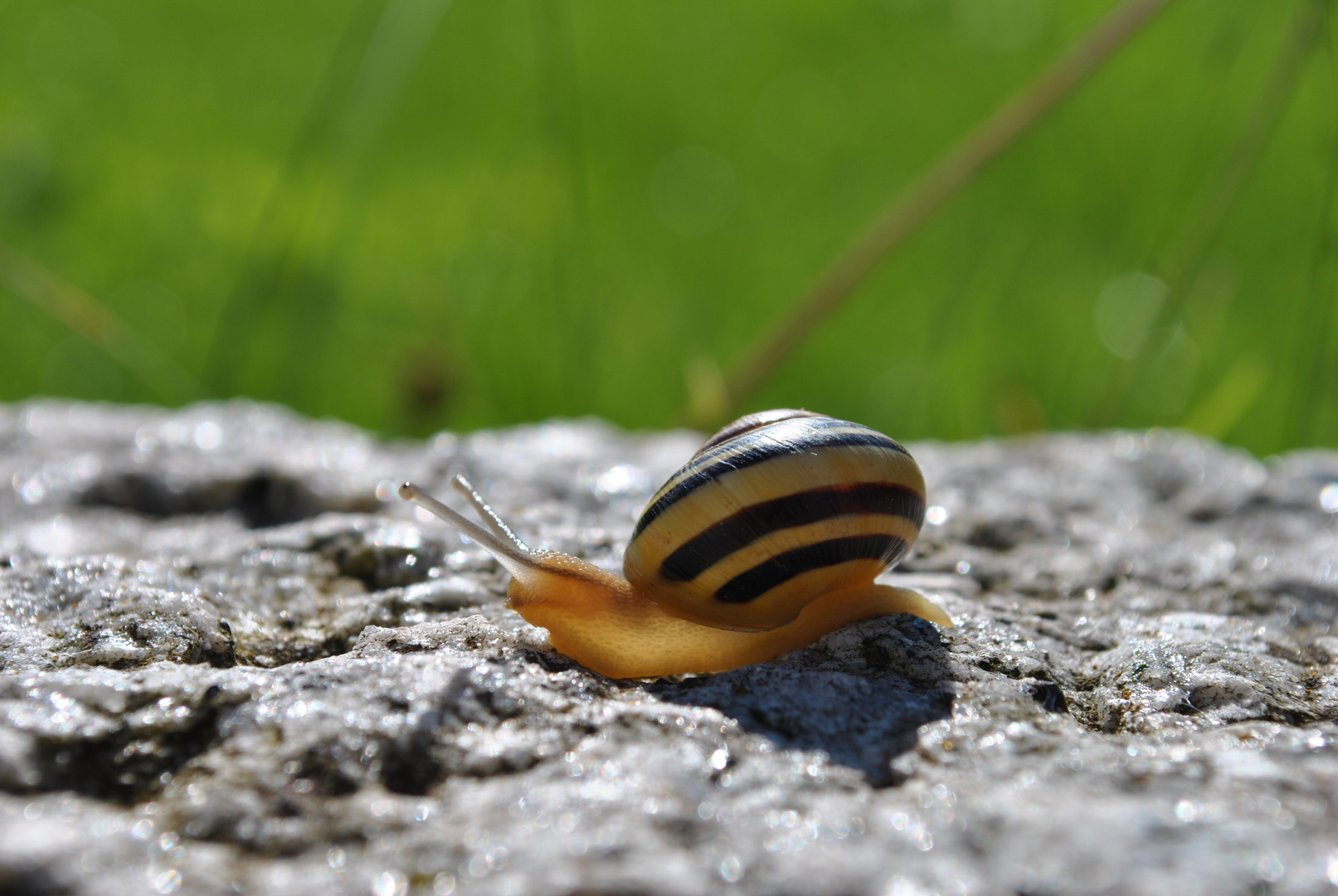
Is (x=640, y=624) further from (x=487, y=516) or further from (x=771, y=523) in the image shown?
(x=487, y=516)

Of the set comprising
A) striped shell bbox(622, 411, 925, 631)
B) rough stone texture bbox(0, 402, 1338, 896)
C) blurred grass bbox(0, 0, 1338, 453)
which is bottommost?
rough stone texture bbox(0, 402, 1338, 896)

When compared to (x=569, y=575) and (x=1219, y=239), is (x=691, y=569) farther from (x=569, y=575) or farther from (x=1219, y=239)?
(x=1219, y=239)

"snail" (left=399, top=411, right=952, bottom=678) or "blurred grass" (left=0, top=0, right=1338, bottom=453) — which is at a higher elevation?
"blurred grass" (left=0, top=0, right=1338, bottom=453)

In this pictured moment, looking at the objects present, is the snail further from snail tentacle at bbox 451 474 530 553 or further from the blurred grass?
the blurred grass

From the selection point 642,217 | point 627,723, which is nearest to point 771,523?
point 627,723

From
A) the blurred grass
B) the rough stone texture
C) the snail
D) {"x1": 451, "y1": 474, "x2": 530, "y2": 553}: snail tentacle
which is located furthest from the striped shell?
the blurred grass

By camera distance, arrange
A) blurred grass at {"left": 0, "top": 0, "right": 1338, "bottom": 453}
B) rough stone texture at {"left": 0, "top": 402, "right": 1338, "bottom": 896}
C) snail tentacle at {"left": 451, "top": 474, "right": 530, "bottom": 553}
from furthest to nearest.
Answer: blurred grass at {"left": 0, "top": 0, "right": 1338, "bottom": 453}
snail tentacle at {"left": 451, "top": 474, "right": 530, "bottom": 553}
rough stone texture at {"left": 0, "top": 402, "right": 1338, "bottom": 896}

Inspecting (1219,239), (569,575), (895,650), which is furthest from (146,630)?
(1219,239)
